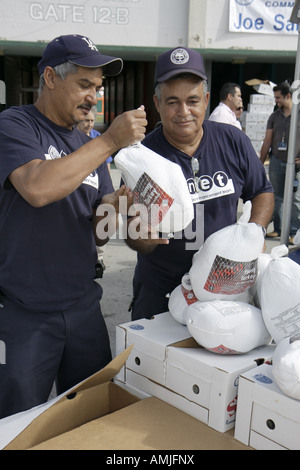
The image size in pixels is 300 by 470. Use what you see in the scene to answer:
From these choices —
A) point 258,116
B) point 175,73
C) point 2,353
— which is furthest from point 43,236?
point 258,116

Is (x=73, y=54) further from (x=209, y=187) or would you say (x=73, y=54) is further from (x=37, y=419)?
(x=37, y=419)

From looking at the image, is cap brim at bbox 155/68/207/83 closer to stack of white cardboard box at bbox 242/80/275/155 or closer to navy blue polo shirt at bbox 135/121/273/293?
navy blue polo shirt at bbox 135/121/273/293

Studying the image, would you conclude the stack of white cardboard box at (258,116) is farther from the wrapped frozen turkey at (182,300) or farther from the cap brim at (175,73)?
the wrapped frozen turkey at (182,300)

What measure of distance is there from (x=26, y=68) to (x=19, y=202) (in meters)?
15.9

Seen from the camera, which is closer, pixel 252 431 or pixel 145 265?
pixel 252 431

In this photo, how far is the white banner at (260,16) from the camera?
11.0 meters

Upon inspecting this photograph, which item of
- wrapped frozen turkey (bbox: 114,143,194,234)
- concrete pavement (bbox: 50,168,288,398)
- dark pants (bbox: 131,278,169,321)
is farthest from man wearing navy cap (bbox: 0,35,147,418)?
concrete pavement (bbox: 50,168,288,398)

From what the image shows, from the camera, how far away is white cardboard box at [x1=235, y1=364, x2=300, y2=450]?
125 centimetres

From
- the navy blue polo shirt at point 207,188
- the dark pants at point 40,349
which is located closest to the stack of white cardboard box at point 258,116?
the navy blue polo shirt at point 207,188

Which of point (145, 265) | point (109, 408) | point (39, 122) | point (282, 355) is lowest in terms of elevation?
point (109, 408)
